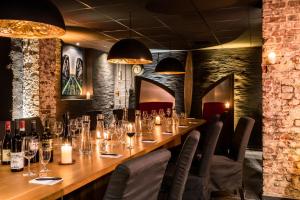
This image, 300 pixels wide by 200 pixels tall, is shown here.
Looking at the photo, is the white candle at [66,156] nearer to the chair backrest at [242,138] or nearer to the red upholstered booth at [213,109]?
the chair backrest at [242,138]

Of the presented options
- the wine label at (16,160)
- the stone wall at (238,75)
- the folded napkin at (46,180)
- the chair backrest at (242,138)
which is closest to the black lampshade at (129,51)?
the chair backrest at (242,138)

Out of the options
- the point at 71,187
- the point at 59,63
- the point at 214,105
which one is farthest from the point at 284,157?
the point at 59,63

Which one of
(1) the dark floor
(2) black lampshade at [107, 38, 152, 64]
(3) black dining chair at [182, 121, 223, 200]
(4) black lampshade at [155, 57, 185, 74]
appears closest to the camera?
(3) black dining chair at [182, 121, 223, 200]

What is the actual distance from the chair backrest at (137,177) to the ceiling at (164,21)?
312 cm

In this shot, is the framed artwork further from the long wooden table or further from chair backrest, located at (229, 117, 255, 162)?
the long wooden table

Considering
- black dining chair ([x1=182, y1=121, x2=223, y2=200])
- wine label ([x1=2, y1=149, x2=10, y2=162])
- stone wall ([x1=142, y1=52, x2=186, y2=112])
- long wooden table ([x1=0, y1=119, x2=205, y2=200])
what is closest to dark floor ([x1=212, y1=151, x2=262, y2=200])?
black dining chair ([x1=182, y1=121, x2=223, y2=200])

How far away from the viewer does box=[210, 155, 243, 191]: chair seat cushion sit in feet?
10.6

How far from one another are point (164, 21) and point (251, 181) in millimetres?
2899

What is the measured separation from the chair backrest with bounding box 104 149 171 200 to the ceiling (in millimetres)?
3118

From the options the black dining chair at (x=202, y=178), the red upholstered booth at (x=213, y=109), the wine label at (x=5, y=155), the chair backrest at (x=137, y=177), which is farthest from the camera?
the red upholstered booth at (x=213, y=109)

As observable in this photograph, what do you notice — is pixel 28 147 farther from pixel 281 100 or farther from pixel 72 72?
pixel 72 72

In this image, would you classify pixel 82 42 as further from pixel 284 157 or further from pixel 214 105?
pixel 284 157

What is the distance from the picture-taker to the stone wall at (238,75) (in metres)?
7.80

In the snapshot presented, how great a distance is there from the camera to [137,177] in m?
1.24
